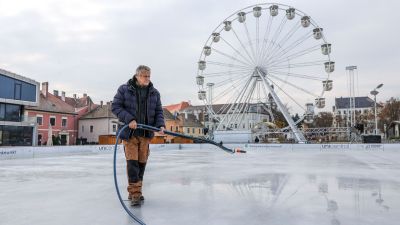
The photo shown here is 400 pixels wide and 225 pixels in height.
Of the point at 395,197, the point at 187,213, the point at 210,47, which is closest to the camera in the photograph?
the point at 187,213

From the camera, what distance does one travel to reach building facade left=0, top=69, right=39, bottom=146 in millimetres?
29984

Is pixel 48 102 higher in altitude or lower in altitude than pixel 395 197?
higher

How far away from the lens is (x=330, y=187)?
17.5 feet

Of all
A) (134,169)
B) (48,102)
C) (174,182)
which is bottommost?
(174,182)

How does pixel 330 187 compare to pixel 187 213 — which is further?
pixel 330 187

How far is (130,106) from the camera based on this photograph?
4.16m

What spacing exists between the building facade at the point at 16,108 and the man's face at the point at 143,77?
1181 inches

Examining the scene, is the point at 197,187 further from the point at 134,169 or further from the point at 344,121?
the point at 344,121

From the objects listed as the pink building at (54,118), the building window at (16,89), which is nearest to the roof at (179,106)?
the pink building at (54,118)

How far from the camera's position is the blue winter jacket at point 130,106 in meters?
4.03

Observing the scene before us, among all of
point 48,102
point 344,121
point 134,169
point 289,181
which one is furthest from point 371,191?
point 344,121

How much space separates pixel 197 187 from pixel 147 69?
216cm

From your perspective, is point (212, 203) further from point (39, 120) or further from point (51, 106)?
point (51, 106)

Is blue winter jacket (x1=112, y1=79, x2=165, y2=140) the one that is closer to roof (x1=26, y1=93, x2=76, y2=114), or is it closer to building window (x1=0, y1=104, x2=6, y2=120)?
building window (x1=0, y1=104, x2=6, y2=120)
